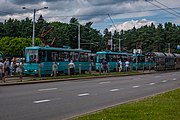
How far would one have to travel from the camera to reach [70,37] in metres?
111

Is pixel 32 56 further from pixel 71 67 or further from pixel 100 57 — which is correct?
pixel 100 57

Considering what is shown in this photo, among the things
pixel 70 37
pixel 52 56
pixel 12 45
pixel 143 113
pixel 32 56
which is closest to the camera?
pixel 143 113

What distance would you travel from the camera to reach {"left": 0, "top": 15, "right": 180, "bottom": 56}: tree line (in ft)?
319

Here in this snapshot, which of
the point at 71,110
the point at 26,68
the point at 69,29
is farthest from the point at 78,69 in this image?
the point at 69,29

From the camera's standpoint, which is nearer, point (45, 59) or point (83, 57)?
point (45, 59)

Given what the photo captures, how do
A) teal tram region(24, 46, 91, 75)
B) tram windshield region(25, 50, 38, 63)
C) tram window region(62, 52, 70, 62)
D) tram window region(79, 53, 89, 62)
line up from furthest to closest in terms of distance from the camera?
tram window region(79, 53, 89, 62) < tram window region(62, 52, 70, 62) < tram windshield region(25, 50, 38, 63) < teal tram region(24, 46, 91, 75)

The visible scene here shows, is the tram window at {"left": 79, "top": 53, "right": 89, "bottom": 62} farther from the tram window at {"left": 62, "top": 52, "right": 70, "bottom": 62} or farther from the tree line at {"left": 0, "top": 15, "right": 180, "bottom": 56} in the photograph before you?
the tree line at {"left": 0, "top": 15, "right": 180, "bottom": 56}

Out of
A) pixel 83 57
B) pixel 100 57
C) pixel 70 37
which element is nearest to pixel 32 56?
pixel 83 57

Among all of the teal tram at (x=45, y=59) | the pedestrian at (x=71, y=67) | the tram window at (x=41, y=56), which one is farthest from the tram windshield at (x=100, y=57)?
the tram window at (x=41, y=56)

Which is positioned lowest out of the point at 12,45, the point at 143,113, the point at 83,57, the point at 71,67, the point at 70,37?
the point at 143,113

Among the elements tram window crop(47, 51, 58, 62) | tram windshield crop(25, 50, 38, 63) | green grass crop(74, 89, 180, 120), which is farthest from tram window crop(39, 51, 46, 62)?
green grass crop(74, 89, 180, 120)

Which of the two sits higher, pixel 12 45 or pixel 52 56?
pixel 12 45

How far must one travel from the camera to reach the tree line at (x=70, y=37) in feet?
319

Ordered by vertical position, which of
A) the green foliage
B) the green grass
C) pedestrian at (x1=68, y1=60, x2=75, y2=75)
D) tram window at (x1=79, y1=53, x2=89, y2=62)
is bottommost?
the green grass
